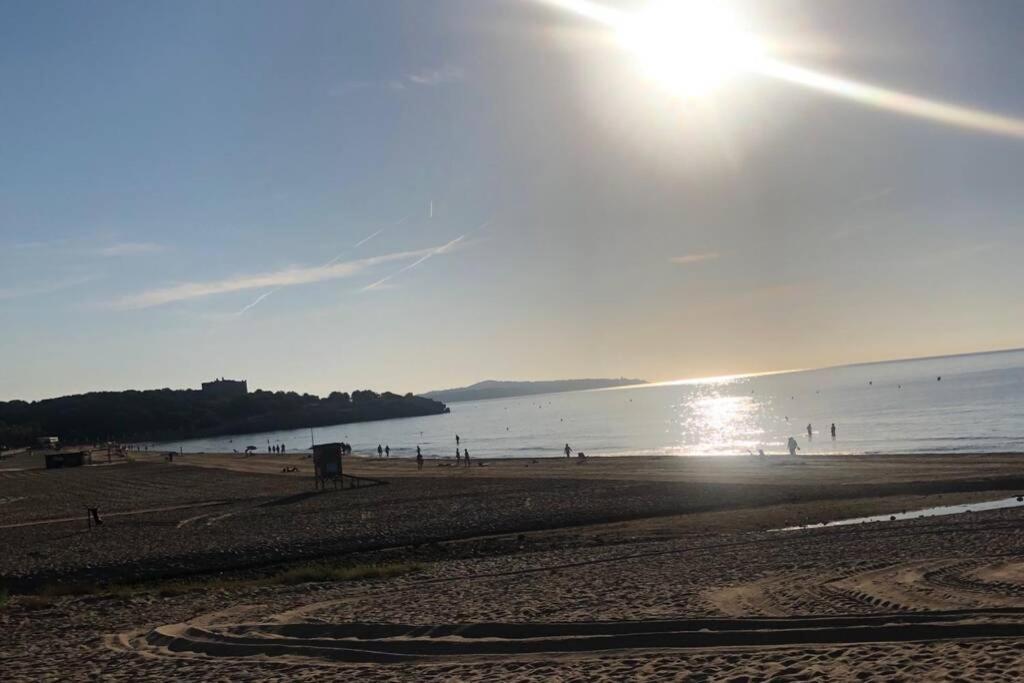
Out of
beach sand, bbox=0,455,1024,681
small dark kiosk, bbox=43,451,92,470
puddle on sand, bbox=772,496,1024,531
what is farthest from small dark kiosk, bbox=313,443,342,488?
small dark kiosk, bbox=43,451,92,470

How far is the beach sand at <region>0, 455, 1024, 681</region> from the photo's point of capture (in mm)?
9281

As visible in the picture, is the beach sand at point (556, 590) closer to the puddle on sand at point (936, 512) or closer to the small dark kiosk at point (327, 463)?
the puddle on sand at point (936, 512)

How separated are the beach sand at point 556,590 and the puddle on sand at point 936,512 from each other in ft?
2.46

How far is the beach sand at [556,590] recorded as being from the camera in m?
9.28

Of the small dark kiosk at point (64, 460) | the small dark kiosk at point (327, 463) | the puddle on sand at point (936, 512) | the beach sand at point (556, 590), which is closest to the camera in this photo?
the beach sand at point (556, 590)

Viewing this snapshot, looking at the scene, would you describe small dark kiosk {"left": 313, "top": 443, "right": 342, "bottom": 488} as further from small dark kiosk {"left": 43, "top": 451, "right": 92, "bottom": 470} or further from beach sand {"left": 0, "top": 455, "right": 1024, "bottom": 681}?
small dark kiosk {"left": 43, "top": 451, "right": 92, "bottom": 470}

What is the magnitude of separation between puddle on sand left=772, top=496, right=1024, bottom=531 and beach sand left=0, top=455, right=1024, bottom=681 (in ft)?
2.46

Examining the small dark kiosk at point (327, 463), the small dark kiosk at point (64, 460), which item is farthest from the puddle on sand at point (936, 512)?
the small dark kiosk at point (64, 460)

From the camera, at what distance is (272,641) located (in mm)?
11383

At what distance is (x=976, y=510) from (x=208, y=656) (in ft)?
70.3

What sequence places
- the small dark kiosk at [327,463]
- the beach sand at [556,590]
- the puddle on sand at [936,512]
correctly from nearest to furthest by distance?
the beach sand at [556,590], the puddle on sand at [936,512], the small dark kiosk at [327,463]

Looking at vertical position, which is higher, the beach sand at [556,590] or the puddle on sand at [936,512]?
the beach sand at [556,590]

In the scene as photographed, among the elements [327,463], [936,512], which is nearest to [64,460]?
[327,463]

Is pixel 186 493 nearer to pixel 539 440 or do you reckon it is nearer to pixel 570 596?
pixel 570 596
